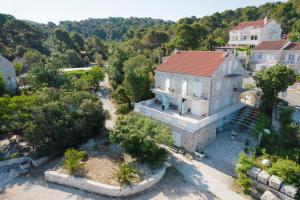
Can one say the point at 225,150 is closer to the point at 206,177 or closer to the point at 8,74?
the point at 206,177

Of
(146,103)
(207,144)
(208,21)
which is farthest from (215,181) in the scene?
(208,21)

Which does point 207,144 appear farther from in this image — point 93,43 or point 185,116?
point 93,43

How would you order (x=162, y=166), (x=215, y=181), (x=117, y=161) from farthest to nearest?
(x=117, y=161), (x=162, y=166), (x=215, y=181)

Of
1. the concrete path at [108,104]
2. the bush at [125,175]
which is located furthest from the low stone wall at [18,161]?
the bush at [125,175]

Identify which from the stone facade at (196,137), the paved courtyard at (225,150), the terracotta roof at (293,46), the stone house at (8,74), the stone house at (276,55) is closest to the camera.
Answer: the paved courtyard at (225,150)

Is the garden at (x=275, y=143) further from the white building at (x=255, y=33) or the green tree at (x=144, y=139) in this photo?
the white building at (x=255, y=33)
